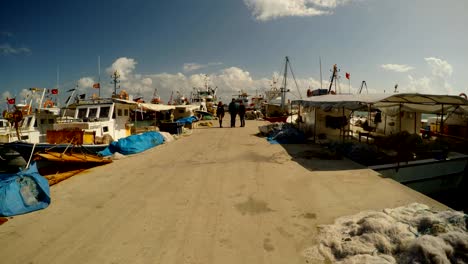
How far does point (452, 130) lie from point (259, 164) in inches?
479

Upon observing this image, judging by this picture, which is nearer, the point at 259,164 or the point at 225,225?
the point at 225,225

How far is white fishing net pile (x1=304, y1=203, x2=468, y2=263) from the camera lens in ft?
10.1

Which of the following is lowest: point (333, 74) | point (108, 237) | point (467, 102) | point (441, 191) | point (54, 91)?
point (441, 191)

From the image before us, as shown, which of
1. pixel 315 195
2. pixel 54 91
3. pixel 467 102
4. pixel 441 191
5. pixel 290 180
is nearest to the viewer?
pixel 315 195

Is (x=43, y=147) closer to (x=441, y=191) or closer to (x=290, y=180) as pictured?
(x=290, y=180)

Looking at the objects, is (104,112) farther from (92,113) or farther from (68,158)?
(68,158)

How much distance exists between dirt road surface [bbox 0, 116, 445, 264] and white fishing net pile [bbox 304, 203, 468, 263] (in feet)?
1.27

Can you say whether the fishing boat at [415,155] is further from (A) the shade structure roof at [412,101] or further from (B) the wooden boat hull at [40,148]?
(B) the wooden boat hull at [40,148]

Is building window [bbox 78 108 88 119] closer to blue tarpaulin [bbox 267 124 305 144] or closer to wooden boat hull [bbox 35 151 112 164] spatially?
wooden boat hull [bbox 35 151 112 164]

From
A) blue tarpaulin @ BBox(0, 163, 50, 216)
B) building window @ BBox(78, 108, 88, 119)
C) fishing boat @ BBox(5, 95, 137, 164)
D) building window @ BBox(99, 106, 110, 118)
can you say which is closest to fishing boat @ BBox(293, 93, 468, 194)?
blue tarpaulin @ BBox(0, 163, 50, 216)

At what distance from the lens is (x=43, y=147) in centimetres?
1022

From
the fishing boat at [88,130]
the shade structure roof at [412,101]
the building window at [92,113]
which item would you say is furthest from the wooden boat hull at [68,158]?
the shade structure roof at [412,101]

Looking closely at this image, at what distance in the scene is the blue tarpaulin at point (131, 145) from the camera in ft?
38.4

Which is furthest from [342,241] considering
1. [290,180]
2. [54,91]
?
[54,91]
